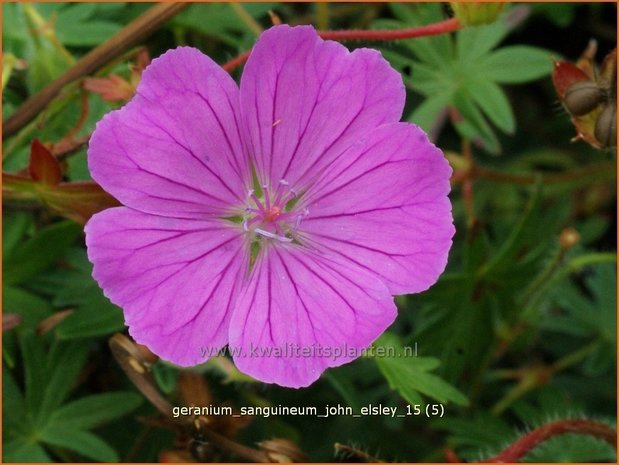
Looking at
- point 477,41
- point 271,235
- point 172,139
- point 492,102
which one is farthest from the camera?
point 477,41

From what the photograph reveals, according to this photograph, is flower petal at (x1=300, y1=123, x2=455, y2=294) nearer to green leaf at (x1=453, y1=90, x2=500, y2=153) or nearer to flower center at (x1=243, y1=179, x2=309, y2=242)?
flower center at (x1=243, y1=179, x2=309, y2=242)

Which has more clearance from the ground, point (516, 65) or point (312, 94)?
point (516, 65)

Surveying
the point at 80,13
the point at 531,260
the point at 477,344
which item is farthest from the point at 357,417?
the point at 80,13

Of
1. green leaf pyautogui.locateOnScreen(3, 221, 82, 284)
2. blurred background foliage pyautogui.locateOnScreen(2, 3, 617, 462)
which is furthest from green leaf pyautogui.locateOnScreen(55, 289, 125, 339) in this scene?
green leaf pyautogui.locateOnScreen(3, 221, 82, 284)

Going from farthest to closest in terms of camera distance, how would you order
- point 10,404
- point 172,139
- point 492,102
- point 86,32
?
point 492,102 → point 86,32 → point 10,404 → point 172,139

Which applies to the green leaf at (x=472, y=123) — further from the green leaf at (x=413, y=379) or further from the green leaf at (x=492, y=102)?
the green leaf at (x=413, y=379)

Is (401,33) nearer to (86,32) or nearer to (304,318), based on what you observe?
(304,318)

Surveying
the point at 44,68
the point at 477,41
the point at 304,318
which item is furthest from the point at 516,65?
the point at 44,68
